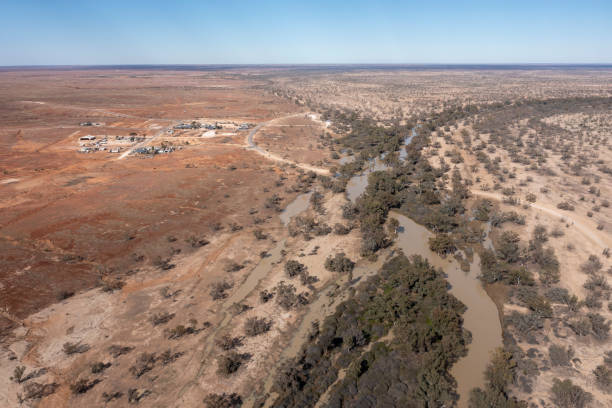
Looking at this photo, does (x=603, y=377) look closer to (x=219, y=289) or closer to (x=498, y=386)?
(x=498, y=386)

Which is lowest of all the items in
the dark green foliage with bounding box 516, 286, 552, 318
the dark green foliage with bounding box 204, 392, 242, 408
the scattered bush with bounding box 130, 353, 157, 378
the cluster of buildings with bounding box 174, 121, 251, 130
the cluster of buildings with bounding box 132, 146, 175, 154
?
the dark green foliage with bounding box 204, 392, 242, 408

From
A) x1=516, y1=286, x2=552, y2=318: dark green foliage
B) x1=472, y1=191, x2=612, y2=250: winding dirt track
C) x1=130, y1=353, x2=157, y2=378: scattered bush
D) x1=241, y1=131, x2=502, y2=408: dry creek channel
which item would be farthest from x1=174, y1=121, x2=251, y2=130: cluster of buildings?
x1=516, y1=286, x2=552, y2=318: dark green foliage

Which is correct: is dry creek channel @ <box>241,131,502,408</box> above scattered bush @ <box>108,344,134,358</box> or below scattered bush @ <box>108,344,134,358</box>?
above

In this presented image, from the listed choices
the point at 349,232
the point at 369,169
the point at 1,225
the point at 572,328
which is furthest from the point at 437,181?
the point at 1,225

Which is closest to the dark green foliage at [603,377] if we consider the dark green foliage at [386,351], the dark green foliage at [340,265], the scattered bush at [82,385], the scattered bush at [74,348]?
the dark green foliage at [386,351]

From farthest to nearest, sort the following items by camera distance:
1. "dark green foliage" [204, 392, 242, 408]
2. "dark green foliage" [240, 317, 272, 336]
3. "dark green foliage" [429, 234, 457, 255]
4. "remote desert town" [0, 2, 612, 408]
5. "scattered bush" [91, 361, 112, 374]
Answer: "dark green foliage" [429, 234, 457, 255] → "dark green foliage" [240, 317, 272, 336] → "scattered bush" [91, 361, 112, 374] → "remote desert town" [0, 2, 612, 408] → "dark green foliage" [204, 392, 242, 408]

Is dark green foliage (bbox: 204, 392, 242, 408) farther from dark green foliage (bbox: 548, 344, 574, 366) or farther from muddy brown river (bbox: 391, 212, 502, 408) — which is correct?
dark green foliage (bbox: 548, 344, 574, 366)

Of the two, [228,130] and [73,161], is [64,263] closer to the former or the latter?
[73,161]
